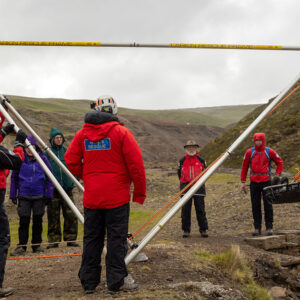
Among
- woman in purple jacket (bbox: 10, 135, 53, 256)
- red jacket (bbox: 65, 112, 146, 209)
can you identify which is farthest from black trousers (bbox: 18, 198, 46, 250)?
red jacket (bbox: 65, 112, 146, 209)

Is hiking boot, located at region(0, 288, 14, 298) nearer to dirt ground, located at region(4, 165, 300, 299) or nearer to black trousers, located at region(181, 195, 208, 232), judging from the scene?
dirt ground, located at region(4, 165, 300, 299)

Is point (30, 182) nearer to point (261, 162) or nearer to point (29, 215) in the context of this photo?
point (29, 215)

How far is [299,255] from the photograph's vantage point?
27.9 feet

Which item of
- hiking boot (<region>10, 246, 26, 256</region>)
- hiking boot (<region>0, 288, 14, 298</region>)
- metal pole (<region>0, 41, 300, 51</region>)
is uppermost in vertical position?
metal pole (<region>0, 41, 300, 51</region>)

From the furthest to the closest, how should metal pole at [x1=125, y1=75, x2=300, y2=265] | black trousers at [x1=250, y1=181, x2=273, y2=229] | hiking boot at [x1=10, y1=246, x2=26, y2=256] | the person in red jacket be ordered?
black trousers at [x1=250, y1=181, x2=273, y2=229] → the person in red jacket → hiking boot at [x1=10, y1=246, x2=26, y2=256] → metal pole at [x1=125, y1=75, x2=300, y2=265]

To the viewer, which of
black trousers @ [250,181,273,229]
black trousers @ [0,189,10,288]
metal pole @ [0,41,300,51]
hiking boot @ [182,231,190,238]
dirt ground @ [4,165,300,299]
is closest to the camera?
dirt ground @ [4,165,300,299]

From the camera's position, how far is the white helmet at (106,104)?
4.73m

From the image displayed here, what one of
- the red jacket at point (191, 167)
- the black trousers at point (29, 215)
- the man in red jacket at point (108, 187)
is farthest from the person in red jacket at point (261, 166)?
the man in red jacket at point (108, 187)

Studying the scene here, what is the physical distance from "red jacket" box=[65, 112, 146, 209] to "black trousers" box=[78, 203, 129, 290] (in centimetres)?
13

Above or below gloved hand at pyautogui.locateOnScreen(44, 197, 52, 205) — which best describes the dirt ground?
below

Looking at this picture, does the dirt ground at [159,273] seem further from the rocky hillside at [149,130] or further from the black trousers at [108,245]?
the rocky hillside at [149,130]

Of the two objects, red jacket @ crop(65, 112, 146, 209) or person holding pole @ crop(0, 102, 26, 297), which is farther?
person holding pole @ crop(0, 102, 26, 297)

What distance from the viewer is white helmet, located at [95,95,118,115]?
15.5 feet

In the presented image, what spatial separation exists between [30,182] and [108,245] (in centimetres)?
353
